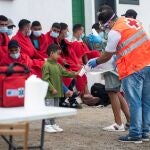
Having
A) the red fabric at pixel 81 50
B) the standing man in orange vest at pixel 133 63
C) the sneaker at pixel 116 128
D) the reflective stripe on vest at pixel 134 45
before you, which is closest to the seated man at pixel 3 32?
the red fabric at pixel 81 50

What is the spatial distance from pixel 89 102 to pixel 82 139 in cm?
381

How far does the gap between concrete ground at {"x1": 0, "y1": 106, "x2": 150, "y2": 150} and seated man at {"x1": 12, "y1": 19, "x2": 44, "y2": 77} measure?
3.77ft

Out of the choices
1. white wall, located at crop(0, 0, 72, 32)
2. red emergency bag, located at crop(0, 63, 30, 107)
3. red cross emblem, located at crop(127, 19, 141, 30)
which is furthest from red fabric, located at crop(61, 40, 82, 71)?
red emergency bag, located at crop(0, 63, 30, 107)

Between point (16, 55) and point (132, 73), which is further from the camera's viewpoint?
point (16, 55)

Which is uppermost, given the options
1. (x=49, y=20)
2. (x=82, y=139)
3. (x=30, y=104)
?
(x=49, y=20)

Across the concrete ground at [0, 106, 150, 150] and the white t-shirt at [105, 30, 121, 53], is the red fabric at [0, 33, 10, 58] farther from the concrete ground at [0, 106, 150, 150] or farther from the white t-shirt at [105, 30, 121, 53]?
the white t-shirt at [105, 30, 121, 53]

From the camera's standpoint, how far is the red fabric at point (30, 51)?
946cm

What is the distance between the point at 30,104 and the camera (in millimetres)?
4812

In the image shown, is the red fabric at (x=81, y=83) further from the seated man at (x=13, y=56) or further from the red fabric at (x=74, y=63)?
the seated man at (x=13, y=56)

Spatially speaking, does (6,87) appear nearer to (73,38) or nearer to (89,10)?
(73,38)

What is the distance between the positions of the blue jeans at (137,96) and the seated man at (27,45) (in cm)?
305

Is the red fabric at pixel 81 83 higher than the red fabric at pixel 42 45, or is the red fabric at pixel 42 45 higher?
Answer: the red fabric at pixel 42 45

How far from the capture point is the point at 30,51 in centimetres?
957

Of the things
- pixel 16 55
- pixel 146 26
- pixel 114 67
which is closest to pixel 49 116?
pixel 114 67
